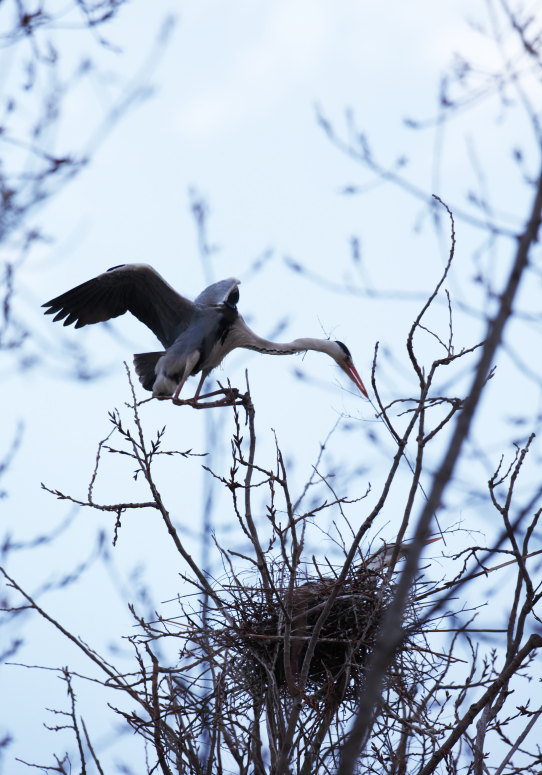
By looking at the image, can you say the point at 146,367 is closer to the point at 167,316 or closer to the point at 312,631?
the point at 167,316

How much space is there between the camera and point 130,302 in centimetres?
634

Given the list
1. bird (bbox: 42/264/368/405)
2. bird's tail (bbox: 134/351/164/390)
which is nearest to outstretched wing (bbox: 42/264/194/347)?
bird (bbox: 42/264/368/405)

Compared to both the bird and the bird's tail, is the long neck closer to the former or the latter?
the bird

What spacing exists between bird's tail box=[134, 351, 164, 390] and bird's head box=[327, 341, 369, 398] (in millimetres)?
1296

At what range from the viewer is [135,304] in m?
6.35

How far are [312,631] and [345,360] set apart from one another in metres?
3.69

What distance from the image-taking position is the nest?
3.43m

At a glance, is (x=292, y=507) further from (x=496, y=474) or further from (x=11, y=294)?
(x=11, y=294)

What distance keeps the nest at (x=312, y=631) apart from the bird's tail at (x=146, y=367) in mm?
2967

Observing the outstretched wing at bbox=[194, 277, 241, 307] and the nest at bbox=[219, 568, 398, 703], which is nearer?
the nest at bbox=[219, 568, 398, 703]

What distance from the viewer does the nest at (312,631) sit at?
3.43m

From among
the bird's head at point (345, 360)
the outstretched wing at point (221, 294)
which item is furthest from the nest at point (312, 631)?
the bird's head at point (345, 360)

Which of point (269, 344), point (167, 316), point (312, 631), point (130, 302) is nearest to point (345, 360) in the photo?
point (269, 344)

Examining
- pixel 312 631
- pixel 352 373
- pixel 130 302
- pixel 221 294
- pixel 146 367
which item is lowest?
pixel 312 631
